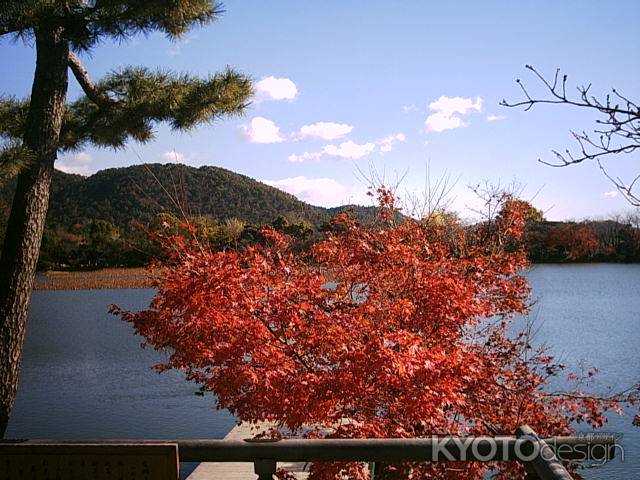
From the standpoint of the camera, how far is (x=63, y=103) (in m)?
5.61

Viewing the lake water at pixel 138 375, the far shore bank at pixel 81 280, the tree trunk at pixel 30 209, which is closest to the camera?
the tree trunk at pixel 30 209

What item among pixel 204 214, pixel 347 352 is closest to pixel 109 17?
pixel 347 352

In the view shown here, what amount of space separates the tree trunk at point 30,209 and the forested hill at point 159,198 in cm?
1553

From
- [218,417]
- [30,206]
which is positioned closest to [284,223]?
[218,417]

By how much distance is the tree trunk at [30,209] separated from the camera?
16.5 feet

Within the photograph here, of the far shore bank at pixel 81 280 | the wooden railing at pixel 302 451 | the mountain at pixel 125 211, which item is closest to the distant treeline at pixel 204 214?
the mountain at pixel 125 211

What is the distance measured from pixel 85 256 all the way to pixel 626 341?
22466mm

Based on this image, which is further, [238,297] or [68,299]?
[68,299]

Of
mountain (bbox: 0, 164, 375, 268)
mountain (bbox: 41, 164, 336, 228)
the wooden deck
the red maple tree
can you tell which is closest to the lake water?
the wooden deck

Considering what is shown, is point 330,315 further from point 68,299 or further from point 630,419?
point 68,299

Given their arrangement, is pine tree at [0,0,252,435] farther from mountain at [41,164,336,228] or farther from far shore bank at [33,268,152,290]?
far shore bank at [33,268,152,290]

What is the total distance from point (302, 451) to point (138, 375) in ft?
34.0

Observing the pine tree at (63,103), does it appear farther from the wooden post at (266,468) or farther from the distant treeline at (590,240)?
the distant treeline at (590,240)

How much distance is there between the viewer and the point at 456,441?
91.7 inches
